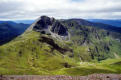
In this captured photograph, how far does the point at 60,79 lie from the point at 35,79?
16.7 feet

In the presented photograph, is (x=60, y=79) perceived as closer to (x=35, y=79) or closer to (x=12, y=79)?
(x=35, y=79)

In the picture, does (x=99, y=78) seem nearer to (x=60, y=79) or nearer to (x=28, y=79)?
(x=60, y=79)

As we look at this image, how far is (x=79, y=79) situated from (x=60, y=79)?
4.00 meters

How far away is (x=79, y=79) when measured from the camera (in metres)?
36.1

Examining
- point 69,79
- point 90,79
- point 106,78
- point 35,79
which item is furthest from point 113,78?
point 35,79

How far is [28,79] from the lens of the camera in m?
35.7

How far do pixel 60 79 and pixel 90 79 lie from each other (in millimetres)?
6026

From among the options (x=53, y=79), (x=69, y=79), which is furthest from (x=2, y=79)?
(x=69, y=79)

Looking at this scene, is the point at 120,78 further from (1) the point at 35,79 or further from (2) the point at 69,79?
(1) the point at 35,79

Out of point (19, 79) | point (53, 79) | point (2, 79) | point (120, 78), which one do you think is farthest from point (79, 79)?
point (2, 79)

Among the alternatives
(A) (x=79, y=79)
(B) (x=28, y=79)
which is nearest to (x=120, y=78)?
(A) (x=79, y=79)

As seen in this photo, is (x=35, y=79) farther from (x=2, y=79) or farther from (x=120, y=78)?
(x=120, y=78)

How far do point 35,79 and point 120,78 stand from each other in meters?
17.2

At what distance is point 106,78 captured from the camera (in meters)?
36.2
